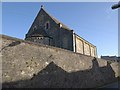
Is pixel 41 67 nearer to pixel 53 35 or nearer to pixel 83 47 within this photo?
pixel 53 35

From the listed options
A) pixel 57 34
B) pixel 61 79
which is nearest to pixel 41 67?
pixel 61 79

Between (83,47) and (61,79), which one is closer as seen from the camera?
(61,79)

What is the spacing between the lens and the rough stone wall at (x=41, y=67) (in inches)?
392

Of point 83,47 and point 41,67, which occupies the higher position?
point 83,47

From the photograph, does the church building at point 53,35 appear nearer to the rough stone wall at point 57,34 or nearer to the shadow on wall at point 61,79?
the rough stone wall at point 57,34

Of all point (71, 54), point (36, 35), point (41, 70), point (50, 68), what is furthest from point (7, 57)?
point (36, 35)

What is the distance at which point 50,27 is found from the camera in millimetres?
34500

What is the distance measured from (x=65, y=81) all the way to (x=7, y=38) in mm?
6479

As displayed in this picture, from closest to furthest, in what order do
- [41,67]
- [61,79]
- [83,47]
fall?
[41,67], [61,79], [83,47]

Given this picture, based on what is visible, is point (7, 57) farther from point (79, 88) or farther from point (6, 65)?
point (79, 88)

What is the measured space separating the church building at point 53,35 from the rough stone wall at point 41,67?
13.0 metres

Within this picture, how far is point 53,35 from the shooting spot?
33.6 m

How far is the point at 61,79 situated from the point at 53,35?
20219 mm

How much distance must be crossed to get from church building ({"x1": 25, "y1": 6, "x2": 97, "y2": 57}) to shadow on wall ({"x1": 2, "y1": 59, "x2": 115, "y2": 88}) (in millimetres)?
11106
